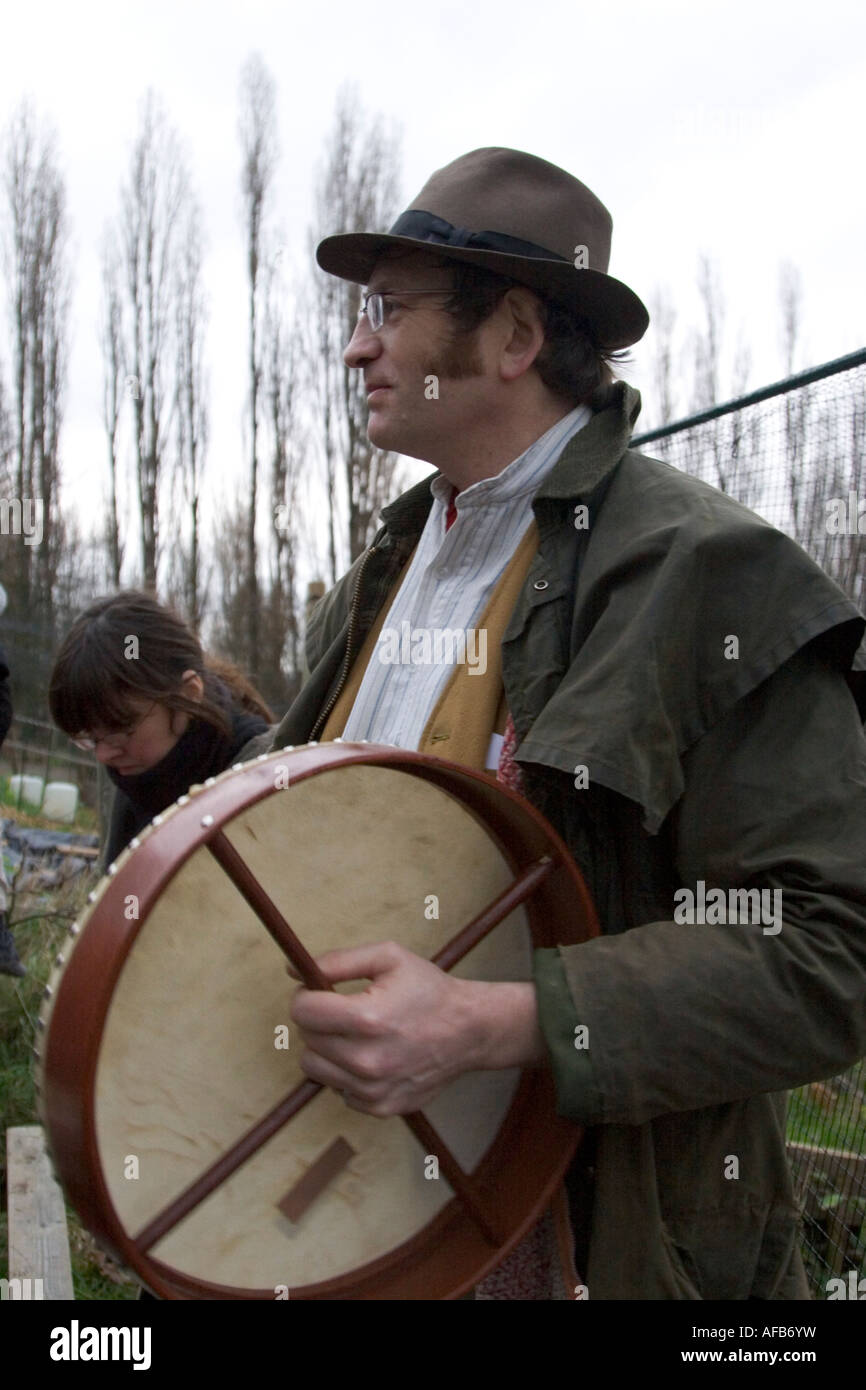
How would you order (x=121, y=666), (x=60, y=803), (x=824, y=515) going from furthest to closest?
(x=60, y=803) → (x=121, y=666) → (x=824, y=515)

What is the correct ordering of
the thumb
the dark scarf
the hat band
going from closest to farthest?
the thumb
the hat band
the dark scarf

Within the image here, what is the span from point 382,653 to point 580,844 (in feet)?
1.72

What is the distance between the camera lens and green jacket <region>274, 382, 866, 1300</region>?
1.24 meters

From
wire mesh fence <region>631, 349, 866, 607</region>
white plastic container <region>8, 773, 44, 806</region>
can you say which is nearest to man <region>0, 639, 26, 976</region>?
wire mesh fence <region>631, 349, 866, 607</region>

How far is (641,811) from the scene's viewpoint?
4.26ft

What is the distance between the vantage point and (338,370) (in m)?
15.4

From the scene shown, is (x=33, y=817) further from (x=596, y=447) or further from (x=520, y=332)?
(x=596, y=447)

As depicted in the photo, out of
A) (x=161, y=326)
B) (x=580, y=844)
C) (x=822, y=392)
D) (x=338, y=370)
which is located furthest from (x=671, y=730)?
(x=161, y=326)

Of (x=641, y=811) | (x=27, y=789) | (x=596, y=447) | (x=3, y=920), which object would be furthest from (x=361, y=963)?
(x=27, y=789)

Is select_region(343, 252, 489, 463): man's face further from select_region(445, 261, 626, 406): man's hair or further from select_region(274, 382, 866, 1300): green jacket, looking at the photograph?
select_region(274, 382, 866, 1300): green jacket

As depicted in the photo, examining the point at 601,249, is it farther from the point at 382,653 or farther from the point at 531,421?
the point at 382,653

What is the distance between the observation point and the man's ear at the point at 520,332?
1.70m

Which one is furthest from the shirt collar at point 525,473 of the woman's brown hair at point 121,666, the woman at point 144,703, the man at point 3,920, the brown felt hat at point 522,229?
the man at point 3,920

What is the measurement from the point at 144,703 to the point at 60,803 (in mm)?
8402
